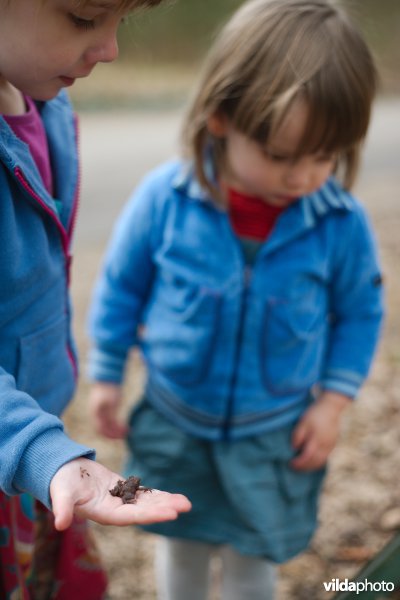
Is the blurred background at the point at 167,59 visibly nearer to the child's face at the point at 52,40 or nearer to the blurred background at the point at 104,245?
the blurred background at the point at 104,245

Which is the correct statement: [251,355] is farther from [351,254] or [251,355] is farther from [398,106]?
[398,106]

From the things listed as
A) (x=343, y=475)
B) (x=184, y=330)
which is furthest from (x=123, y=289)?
(x=343, y=475)

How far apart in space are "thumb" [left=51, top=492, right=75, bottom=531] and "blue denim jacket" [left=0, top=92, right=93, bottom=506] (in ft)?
0.15

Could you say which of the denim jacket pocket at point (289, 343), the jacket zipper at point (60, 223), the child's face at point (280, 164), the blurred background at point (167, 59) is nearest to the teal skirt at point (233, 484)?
the denim jacket pocket at point (289, 343)

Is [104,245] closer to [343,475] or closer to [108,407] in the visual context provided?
[343,475]

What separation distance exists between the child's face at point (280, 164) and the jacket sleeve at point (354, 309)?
19cm

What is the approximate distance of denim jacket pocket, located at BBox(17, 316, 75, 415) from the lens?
1548 mm

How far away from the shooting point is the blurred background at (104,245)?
2.74m

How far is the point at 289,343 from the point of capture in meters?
2.07

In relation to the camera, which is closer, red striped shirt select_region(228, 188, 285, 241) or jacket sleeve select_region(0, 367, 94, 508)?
jacket sleeve select_region(0, 367, 94, 508)

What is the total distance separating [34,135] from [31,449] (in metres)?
0.64

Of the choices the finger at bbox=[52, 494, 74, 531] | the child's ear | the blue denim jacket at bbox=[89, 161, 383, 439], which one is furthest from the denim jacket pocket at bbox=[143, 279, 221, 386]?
the finger at bbox=[52, 494, 74, 531]

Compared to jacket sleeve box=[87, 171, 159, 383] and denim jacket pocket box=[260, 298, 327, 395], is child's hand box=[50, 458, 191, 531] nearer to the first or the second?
denim jacket pocket box=[260, 298, 327, 395]

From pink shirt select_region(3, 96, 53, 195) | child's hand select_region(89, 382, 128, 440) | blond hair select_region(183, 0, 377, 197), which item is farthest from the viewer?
child's hand select_region(89, 382, 128, 440)
